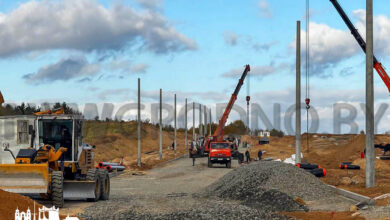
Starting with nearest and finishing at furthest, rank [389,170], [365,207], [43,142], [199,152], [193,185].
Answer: [365,207]
[43,142]
[193,185]
[389,170]
[199,152]

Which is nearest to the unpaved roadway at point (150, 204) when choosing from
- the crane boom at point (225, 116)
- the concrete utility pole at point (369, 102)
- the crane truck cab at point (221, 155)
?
the concrete utility pole at point (369, 102)

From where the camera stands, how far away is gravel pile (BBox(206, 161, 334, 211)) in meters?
22.8

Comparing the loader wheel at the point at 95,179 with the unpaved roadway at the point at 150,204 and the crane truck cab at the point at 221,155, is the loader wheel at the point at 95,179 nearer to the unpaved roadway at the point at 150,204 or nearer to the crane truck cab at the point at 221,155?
the unpaved roadway at the point at 150,204

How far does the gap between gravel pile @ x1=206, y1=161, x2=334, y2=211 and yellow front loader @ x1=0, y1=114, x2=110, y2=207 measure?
19.1 ft

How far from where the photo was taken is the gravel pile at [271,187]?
22.8 metres

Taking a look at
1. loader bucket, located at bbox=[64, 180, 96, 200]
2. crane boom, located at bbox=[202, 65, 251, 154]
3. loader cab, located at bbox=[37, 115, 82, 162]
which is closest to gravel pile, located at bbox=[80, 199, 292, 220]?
loader bucket, located at bbox=[64, 180, 96, 200]

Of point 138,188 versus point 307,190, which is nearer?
point 307,190

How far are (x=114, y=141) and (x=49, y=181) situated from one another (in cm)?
8303

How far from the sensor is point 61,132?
2198 centimetres

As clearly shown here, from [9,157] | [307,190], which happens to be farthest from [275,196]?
[9,157]

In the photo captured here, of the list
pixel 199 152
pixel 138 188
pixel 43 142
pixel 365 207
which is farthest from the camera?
pixel 199 152

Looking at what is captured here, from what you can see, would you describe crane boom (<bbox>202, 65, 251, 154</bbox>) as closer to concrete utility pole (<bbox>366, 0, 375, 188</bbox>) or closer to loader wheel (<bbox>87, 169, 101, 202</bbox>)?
concrete utility pole (<bbox>366, 0, 375, 188</bbox>)

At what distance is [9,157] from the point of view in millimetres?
21641

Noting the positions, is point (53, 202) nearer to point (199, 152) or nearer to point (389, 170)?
point (389, 170)
